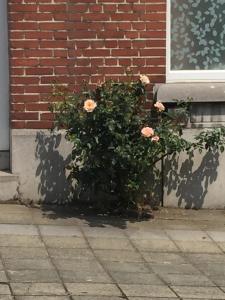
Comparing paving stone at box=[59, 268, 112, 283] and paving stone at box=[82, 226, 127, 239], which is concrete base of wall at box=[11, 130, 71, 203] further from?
paving stone at box=[59, 268, 112, 283]

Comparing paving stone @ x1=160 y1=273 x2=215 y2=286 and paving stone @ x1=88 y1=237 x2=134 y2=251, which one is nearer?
paving stone @ x1=160 y1=273 x2=215 y2=286

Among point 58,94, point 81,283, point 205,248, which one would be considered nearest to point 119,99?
point 58,94

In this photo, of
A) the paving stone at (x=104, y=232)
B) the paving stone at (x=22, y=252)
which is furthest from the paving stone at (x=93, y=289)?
the paving stone at (x=104, y=232)

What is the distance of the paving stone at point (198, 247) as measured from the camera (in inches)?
218

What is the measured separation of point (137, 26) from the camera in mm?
6516

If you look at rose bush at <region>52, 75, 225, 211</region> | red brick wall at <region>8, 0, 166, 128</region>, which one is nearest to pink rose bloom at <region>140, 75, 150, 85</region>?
rose bush at <region>52, 75, 225, 211</region>

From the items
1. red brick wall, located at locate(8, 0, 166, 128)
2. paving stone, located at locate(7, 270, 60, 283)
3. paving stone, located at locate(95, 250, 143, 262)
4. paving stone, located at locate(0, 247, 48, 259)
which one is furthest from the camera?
red brick wall, located at locate(8, 0, 166, 128)

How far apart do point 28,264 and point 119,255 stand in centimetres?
80

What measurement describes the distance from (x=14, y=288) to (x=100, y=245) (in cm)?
124

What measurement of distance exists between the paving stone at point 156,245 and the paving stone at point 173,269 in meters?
0.38

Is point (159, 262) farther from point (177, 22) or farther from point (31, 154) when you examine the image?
point (177, 22)

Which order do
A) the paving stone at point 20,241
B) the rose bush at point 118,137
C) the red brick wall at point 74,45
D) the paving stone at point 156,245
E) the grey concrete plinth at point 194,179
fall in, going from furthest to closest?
the grey concrete plinth at point 194,179 → the red brick wall at point 74,45 → the rose bush at point 118,137 → the paving stone at point 156,245 → the paving stone at point 20,241

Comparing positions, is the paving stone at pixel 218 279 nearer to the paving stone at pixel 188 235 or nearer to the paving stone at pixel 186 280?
→ the paving stone at pixel 186 280

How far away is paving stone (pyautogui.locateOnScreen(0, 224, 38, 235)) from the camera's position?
5684 mm
